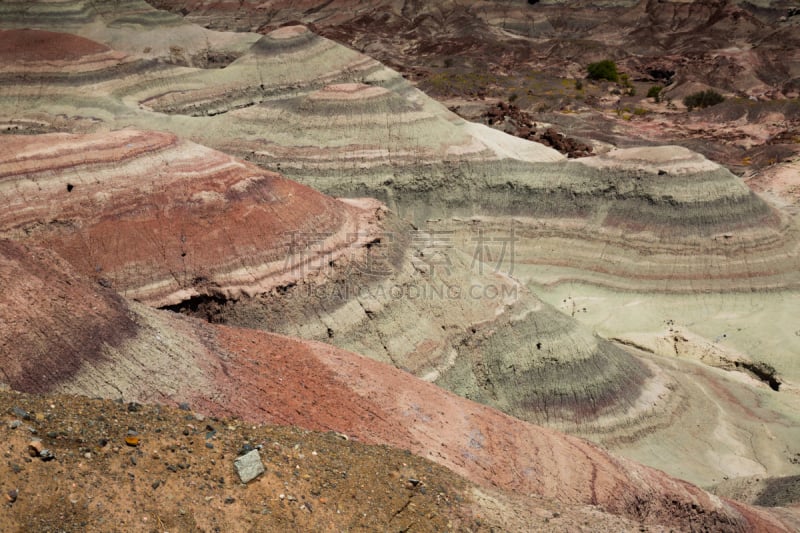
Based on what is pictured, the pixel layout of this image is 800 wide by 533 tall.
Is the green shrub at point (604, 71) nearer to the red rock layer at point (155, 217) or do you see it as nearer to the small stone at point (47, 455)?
the red rock layer at point (155, 217)

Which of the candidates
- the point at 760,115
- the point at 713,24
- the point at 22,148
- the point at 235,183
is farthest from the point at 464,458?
the point at 713,24

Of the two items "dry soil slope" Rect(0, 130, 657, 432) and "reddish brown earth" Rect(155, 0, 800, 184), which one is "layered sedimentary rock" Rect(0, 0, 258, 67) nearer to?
"reddish brown earth" Rect(155, 0, 800, 184)

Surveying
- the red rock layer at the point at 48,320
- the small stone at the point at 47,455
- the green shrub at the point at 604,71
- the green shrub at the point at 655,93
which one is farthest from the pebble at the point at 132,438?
the green shrub at the point at 604,71

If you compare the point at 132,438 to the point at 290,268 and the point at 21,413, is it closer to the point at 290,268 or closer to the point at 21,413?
the point at 21,413

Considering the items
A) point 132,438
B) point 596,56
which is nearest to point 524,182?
point 132,438

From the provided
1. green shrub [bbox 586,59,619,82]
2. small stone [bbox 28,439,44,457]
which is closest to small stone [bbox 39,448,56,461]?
small stone [bbox 28,439,44,457]

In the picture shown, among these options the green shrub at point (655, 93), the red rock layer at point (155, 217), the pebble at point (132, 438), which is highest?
the pebble at point (132, 438)

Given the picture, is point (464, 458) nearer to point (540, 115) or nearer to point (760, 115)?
point (540, 115)
